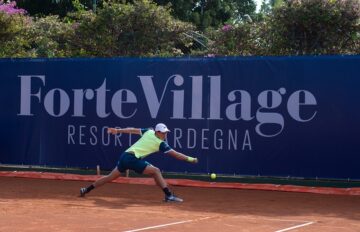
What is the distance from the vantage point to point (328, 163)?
510 inches

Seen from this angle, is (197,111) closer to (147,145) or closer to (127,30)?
(147,145)

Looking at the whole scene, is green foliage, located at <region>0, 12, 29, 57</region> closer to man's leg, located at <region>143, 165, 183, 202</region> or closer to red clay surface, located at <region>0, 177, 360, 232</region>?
red clay surface, located at <region>0, 177, 360, 232</region>

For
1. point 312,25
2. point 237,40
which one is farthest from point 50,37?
point 312,25

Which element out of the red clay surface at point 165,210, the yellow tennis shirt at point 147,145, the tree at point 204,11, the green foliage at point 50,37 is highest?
the tree at point 204,11

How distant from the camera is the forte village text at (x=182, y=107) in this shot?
13359 mm

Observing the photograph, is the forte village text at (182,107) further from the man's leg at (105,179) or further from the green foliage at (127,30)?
the green foliage at (127,30)

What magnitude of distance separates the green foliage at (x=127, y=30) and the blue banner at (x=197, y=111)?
3.85m

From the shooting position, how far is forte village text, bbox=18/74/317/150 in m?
13.4

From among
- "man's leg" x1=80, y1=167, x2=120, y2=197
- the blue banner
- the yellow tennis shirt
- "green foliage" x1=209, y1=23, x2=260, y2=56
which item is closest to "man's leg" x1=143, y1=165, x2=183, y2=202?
the yellow tennis shirt

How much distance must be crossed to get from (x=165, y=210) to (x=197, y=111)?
11.6ft

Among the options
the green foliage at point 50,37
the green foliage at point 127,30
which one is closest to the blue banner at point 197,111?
the green foliage at point 127,30

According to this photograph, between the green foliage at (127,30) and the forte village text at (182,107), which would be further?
the green foliage at (127,30)

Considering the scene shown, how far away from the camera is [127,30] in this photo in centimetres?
1888

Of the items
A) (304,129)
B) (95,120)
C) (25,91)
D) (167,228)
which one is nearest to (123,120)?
(95,120)
